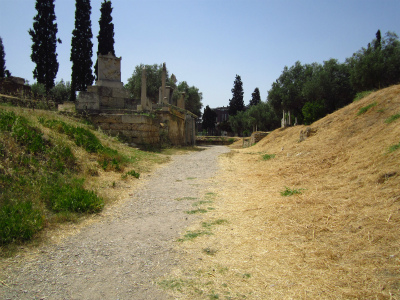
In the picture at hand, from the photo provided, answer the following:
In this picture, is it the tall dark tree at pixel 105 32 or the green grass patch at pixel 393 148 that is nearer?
the green grass patch at pixel 393 148

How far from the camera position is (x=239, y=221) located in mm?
4227

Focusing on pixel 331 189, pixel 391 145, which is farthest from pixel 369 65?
pixel 331 189

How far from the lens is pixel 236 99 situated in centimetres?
6119

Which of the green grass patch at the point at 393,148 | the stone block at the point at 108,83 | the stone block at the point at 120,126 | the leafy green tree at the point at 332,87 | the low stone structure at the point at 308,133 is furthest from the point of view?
the leafy green tree at the point at 332,87

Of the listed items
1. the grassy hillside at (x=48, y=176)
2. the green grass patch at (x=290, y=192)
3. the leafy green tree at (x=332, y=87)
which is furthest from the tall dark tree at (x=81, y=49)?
the green grass patch at (x=290, y=192)

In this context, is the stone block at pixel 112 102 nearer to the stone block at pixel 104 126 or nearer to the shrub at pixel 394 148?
the stone block at pixel 104 126

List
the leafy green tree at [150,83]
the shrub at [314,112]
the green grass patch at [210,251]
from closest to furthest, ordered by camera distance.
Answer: the green grass patch at [210,251] < the shrub at [314,112] < the leafy green tree at [150,83]

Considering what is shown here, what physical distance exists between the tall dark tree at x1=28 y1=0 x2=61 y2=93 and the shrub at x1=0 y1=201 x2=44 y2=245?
1182 inches

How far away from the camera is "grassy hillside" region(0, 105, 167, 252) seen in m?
3.67

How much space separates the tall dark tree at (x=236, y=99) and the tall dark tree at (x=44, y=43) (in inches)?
1483

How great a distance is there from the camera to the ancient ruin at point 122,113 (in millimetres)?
13125

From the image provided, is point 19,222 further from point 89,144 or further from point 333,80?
point 333,80

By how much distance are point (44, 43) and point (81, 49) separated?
11.9 ft

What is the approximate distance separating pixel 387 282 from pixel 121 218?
11.4 feet
